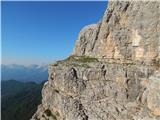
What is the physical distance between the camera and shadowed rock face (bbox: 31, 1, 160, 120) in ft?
218

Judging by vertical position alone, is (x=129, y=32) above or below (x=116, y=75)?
above

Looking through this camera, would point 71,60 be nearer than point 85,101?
No

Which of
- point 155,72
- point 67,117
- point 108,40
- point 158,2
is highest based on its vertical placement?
point 158,2

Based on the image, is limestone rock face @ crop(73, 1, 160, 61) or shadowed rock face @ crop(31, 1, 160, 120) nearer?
shadowed rock face @ crop(31, 1, 160, 120)

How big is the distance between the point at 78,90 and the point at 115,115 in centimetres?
1730

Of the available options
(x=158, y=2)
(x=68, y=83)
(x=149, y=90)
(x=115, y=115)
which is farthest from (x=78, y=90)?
(x=158, y=2)

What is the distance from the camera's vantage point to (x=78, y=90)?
267 ft

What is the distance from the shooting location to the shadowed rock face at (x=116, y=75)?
6656cm

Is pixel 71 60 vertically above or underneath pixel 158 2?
underneath

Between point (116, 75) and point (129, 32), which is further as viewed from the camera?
point (129, 32)

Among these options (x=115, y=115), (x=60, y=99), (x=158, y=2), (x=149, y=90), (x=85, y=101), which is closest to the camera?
(x=149, y=90)

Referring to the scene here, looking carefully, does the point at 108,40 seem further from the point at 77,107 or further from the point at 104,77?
the point at 77,107

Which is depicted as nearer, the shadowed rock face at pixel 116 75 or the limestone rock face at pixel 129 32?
the shadowed rock face at pixel 116 75

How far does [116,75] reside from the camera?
245ft
